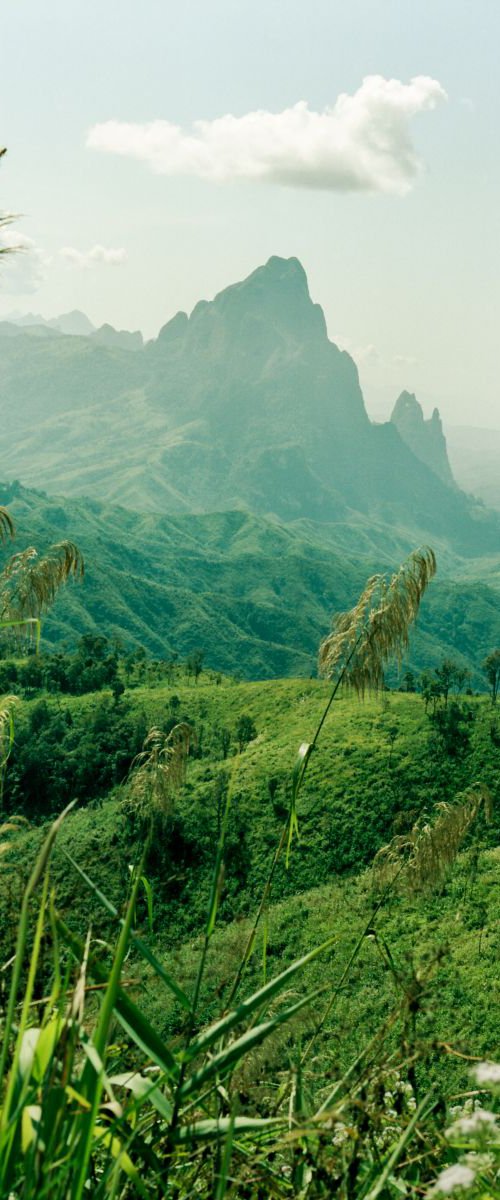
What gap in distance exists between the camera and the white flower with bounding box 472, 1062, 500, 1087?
1.36 metres

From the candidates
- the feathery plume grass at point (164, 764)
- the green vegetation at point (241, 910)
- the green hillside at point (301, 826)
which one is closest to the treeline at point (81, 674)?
the green vegetation at point (241, 910)

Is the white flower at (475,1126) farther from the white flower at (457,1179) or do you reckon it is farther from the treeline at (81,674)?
the treeline at (81,674)

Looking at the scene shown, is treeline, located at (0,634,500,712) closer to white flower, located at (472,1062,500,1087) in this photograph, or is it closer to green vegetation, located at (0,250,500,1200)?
green vegetation, located at (0,250,500,1200)

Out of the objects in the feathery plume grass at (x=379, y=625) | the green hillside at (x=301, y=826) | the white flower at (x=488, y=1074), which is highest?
the feathery plume grass at (x=379, y=625)

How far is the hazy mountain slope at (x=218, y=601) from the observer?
128 m

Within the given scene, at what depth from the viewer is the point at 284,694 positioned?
59188mm

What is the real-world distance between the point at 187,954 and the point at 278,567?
15754 cm

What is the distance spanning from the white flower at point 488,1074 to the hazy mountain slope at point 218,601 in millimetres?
111597

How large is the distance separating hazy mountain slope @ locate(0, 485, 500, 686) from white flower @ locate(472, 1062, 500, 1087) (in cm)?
11160

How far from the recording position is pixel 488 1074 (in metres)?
1.38

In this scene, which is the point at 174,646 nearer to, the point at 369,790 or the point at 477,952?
the point at 369,790

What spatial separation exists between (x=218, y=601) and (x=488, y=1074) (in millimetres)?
150269

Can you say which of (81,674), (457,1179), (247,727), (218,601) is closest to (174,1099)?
(457,1179)

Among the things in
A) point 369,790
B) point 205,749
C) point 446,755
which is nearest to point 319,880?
point 369,790
